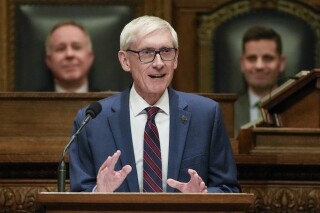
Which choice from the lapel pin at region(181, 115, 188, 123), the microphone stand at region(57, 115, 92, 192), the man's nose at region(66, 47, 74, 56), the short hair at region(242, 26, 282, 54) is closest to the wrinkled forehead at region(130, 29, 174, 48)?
the lapel pin at region(181, 115, 188, 123)

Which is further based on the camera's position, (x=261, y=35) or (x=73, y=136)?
(x=261, y=35)

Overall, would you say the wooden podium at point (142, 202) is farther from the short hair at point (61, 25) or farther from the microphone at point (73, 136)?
the short hair at point (61, 25)

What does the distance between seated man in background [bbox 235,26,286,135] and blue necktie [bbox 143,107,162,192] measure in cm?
294

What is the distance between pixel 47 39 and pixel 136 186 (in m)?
3.17

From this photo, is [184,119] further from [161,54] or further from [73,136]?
[73,136]

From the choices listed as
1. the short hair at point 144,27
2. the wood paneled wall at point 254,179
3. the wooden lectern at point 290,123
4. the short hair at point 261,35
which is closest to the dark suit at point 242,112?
the short hair at point 261,35

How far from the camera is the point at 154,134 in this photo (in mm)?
4699

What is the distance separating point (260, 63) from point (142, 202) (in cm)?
372

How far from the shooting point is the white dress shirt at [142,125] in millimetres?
4684

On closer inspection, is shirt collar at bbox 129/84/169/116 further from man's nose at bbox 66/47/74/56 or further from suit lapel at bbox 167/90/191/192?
man's nose at bbox 66/47/74/56

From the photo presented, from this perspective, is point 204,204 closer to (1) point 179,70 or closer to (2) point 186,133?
(2) point 186,133

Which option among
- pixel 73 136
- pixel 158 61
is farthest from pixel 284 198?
pixel 73 136

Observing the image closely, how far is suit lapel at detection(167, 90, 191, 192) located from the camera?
4.65 meters

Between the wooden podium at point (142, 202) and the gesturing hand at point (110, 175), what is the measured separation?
0.85ft
